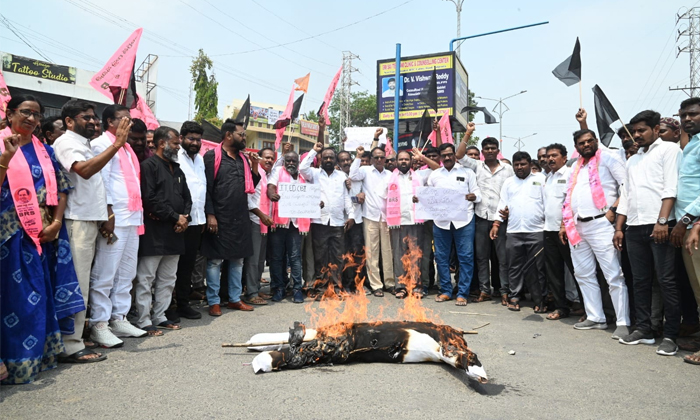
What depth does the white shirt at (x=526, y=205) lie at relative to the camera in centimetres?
664

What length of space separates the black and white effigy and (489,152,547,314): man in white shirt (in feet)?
10.3

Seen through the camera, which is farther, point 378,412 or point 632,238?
point 632,238

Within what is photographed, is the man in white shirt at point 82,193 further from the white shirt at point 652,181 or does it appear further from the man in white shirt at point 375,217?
the white shirt at point 652,181

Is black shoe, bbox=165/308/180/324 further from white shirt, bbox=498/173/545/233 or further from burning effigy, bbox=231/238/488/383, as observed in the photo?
white shirt, bbox=498/173/545/233

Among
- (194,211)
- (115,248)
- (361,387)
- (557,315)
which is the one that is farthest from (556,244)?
(115,248)

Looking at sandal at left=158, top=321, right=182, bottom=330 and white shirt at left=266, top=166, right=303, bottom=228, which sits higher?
white shirt at left=266, top=166, right=303, bottom=228

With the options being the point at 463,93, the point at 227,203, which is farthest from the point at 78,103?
the point at 463,93

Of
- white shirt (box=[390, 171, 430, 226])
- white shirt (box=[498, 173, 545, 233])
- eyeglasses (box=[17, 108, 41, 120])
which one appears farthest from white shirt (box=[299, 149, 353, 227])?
eyeglasses (box=[17, 108, 41, 120])

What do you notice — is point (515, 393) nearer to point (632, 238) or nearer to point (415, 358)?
point (415, 358)

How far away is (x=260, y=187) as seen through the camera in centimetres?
702

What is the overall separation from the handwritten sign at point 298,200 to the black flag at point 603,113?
13.7ft

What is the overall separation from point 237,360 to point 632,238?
14.2ft

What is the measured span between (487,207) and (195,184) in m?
4.48

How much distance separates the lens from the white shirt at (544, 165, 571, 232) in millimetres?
6172
